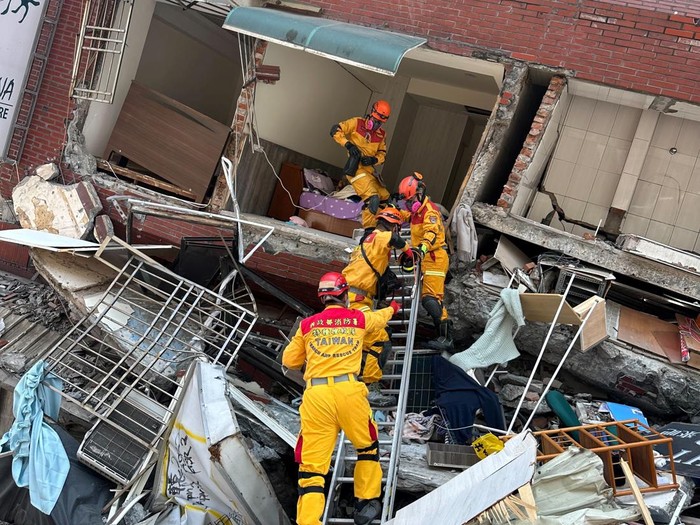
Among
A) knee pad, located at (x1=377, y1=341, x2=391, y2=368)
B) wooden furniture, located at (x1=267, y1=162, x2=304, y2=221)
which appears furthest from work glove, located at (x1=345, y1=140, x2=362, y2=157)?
knee pad, located at (x1=377, y1=341, x2=391, y2=368)

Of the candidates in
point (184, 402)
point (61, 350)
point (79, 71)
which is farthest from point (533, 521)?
point (79, 71)

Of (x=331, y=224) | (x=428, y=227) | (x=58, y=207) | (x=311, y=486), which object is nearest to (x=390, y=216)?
(x=428, y=227)

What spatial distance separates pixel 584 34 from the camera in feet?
26.0

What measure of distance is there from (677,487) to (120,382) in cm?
496

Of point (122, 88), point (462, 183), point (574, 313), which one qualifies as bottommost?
point (574, 313)

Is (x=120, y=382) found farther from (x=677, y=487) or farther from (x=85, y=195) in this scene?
(x=677, y=487)

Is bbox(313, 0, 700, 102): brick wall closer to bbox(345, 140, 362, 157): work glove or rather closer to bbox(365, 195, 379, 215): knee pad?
bbox(345, 140, 362, 157): work glove

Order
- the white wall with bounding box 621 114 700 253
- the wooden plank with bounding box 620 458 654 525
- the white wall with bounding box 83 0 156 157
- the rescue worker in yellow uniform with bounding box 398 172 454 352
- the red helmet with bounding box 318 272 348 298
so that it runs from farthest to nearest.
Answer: the white wall with bounding box 83 0 156 157
the white wall with bounding box 621 114 700 253
the rescue worker in yellow uniform with bounding box 398 172 454 352
the red helmet with bounding box 318 272 348 298
the wooden plank with bounding box 620 458 654 525

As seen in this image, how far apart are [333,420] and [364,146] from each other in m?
4.46

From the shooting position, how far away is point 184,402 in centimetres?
633

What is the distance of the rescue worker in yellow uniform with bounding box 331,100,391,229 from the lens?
8793 millimetres

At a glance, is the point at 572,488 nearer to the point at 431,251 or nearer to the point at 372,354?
the point at 372,354

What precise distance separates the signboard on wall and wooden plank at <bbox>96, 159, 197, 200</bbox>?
51.5 inches

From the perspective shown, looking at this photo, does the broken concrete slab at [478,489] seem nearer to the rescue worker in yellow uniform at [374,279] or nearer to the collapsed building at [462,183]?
the rescue worker in yellow uniform at [374,279]
